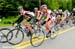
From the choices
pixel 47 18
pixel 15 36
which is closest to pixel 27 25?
pixel 15 36

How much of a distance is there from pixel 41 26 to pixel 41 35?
83cm

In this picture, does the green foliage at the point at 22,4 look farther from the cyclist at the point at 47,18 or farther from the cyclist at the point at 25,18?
the cyclist at the point at 25,18

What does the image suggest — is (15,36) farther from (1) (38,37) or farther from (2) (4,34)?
(1) (38,37)

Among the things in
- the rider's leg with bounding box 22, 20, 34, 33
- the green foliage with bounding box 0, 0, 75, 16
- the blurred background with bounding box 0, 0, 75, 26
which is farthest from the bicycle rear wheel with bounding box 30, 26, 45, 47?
the green foliage with bounding box 0, 0, 75, 16

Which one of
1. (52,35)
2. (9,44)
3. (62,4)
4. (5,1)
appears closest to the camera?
(9,44)

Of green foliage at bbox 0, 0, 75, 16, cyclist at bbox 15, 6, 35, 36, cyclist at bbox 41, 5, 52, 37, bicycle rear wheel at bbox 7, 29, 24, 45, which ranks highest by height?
cyclist at bbox 15, 6, 35, 36

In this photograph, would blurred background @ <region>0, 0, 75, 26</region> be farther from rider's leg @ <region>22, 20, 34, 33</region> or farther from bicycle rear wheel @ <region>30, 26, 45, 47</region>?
rider's leg @ <region>22, 20, 34, 33</region>

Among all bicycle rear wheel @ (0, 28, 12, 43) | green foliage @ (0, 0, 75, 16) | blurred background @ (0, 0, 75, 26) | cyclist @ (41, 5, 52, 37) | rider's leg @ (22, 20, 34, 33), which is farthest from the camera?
green foliage @ (0, 0, 75, 16)

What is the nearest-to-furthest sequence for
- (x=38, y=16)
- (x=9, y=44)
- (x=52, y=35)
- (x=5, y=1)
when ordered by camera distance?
(x=9, y=44), (x=38, y=16), (x=52, y=35), (x=5, y=1)

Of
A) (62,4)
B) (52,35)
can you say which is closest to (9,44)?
(52,35)

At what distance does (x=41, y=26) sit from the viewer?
16672mm

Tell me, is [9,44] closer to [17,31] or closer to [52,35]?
[17,31]

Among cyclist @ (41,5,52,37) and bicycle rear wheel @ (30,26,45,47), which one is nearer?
bicycle rear wheel @ (30,26,45,47)

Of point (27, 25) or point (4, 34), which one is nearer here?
point (4, 34)
